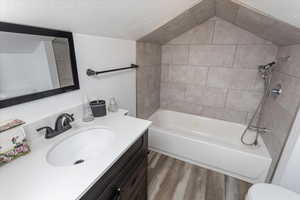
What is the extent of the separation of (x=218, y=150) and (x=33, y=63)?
1.98 meters

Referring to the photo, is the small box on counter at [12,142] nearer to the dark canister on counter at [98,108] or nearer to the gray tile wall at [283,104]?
the dark canister on counter at [98,108]

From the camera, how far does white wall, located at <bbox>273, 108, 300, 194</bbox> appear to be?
1.20m

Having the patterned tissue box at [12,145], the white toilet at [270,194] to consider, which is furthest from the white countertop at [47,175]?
the white toilet at [270,194]

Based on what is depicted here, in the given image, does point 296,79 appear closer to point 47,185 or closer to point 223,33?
point 223,33

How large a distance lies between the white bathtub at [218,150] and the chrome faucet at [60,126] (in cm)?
123

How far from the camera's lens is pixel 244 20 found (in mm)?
1631

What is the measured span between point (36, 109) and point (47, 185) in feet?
1.77

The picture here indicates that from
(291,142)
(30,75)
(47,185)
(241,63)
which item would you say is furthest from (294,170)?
(30,75)

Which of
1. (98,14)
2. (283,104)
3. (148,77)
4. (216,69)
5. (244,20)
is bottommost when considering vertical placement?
(283,104)

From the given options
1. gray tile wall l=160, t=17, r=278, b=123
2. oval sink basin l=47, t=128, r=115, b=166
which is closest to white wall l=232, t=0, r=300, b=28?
gray tile wall l=160, t=17, r=278, b=123

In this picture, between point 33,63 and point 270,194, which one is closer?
point 33,63

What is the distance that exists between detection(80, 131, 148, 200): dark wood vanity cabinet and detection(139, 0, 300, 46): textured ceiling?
1.44m

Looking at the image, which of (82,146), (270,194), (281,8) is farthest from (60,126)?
(281,8)

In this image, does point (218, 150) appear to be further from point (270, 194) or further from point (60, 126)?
point (60, 126)
